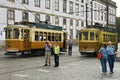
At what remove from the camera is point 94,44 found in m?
32.8

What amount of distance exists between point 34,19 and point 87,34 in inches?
935

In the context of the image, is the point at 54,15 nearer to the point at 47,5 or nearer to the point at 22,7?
the point at 47,5

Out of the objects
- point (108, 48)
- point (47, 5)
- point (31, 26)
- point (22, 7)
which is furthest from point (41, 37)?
point (47, 5)

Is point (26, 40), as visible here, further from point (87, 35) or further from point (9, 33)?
point (87, 35)

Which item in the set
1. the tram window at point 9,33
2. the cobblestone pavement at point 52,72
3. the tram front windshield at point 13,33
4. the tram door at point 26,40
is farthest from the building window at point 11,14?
the cobblestone pavement at point 52,72

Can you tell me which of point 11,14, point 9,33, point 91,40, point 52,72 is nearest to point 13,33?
point 9,33

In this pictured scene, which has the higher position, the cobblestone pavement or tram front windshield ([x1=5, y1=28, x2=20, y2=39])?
tram front windshield ([x1=5, y1=28, x2=20, y2=39])

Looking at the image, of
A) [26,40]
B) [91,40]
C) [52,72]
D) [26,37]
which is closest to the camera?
[52,72]

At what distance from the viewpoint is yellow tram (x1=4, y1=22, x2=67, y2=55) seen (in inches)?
1188

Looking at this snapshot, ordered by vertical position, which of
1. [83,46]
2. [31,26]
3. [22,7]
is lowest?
[83,46]

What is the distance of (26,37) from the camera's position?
31.3 meters

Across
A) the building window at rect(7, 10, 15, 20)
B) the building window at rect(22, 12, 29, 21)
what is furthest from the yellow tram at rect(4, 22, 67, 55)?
the building window at rect(22, 12, 29, 21)

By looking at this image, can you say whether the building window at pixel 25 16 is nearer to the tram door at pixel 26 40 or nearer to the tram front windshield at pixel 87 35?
the tram front windshield at pixel 87 35

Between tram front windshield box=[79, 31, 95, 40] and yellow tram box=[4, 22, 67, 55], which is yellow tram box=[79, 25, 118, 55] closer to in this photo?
tram front windshield box=[79, 31, 95, 40]
